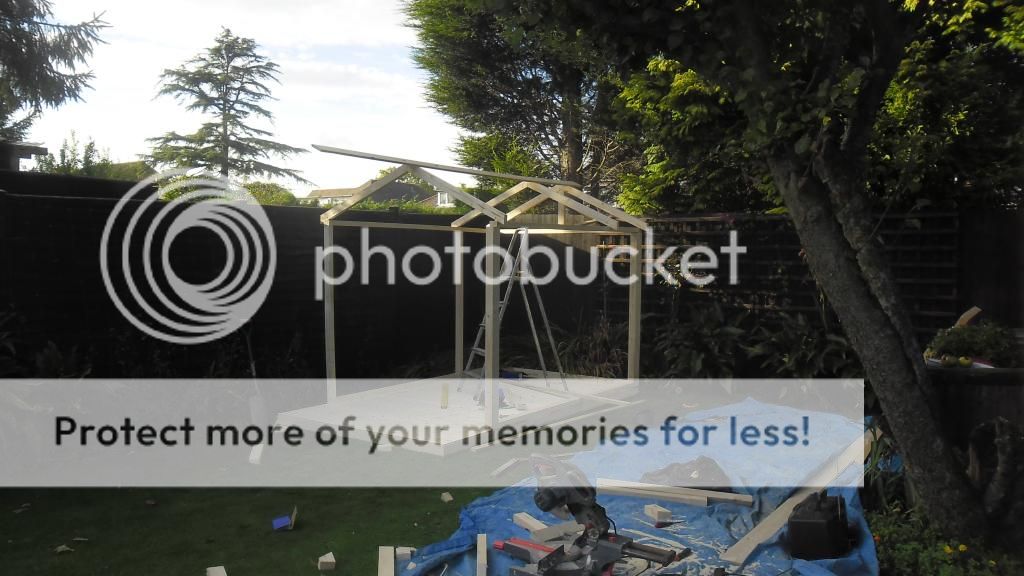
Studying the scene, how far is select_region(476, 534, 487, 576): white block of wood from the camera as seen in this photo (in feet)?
11.0

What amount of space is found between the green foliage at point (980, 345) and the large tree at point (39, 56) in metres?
20.2

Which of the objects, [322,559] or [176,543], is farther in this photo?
[176,543]

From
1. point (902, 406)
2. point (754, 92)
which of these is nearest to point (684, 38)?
point (754, 92)

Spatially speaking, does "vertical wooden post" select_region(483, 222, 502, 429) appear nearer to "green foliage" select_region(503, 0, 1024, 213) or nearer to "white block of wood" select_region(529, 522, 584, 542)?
"green foliage" select_region(503, 0, 1024, 213)

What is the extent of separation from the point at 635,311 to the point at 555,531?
3.60m

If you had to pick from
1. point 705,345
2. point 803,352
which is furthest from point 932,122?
point 705,345

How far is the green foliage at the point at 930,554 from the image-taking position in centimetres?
322

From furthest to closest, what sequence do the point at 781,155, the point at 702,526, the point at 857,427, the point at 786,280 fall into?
the point at 786,280 < the point at 857,427 < the point at 702,526 < the point at 781,155

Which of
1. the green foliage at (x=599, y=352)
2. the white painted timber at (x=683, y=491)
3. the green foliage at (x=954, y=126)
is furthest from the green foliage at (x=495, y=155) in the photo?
the white painted timber at (x=683, y=491)

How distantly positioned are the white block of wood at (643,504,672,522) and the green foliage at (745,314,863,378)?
10.4 ft

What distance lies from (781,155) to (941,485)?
5.54 ft

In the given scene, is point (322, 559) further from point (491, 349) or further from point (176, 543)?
point (491, 349)

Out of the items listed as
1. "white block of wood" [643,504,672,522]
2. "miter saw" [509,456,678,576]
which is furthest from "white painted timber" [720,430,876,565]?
"white block of wood" [643,504,672,522]

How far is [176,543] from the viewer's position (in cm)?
397
